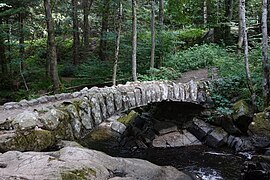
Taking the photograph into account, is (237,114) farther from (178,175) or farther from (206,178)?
(178,175)

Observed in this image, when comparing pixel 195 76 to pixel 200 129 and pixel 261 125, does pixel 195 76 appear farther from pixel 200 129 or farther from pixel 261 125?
pixel 261 125

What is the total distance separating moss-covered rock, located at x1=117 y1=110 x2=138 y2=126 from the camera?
42.8 ft

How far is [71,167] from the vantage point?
457cm

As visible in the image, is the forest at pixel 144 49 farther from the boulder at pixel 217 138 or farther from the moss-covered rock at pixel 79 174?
the moss-covered rock at pixel 79 174

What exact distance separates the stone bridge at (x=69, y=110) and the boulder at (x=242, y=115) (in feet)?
5.11

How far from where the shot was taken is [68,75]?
20.8m

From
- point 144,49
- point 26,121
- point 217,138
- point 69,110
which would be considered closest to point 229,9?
point 144,49

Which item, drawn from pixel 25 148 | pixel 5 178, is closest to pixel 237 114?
pixel 25 148

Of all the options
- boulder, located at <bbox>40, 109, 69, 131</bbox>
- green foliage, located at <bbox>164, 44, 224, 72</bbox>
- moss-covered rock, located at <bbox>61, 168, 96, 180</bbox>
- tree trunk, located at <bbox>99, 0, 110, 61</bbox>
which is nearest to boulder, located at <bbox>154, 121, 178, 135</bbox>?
green foliage, located at <bbox>164, 44, 224, 72</bbox>

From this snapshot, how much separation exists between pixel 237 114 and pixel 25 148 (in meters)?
8.02

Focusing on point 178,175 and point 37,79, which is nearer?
point 178,175

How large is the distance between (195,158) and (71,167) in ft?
22.9

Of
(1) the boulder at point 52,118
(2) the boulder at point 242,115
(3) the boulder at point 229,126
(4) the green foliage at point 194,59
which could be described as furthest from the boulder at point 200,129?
(1) the boulder at point 52,118

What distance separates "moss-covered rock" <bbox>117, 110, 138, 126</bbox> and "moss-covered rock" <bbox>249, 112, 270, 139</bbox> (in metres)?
4.65
